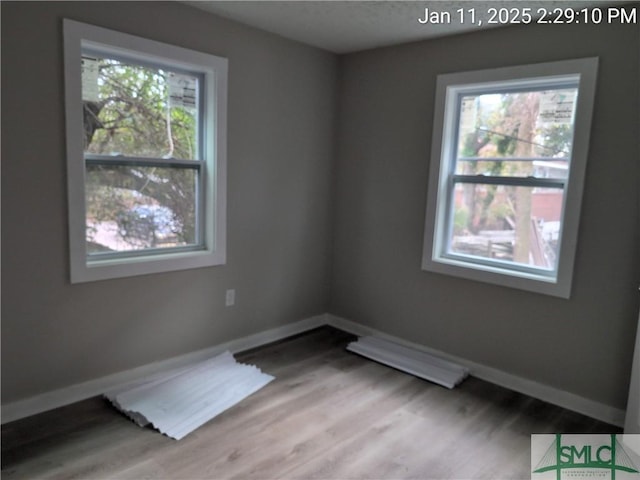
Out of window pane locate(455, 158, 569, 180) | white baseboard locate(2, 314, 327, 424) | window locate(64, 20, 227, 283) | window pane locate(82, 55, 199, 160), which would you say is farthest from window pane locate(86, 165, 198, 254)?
window pane locate(455, 158, 569, 180)

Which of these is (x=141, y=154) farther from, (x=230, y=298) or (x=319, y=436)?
(x=319, y=436)

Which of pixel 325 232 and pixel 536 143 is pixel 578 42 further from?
pixel 325 232

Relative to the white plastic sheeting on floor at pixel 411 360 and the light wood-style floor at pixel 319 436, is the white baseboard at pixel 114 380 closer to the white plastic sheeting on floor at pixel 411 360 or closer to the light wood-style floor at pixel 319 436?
the light wood-style floor at pixel 319 436

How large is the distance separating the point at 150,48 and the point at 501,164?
2.34 m

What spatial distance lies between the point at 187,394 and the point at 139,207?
46.5 inches

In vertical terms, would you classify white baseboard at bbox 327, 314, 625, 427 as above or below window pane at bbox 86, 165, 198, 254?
below

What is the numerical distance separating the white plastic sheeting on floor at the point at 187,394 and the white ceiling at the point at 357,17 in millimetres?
2310

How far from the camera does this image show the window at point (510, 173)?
107 inches

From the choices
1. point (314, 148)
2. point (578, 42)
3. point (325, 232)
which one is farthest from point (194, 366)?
point (578, 42)

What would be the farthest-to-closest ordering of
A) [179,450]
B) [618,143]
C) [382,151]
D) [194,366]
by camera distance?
[382,151], [194,366], [618,143], [179,450]

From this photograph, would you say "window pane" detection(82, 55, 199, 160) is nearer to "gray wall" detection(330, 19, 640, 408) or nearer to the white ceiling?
the white ceiling

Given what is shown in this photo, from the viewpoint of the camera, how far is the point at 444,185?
3316 millimetres

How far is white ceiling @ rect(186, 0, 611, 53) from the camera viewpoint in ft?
8.38

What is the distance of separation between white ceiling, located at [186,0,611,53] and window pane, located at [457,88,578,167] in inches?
19.6
